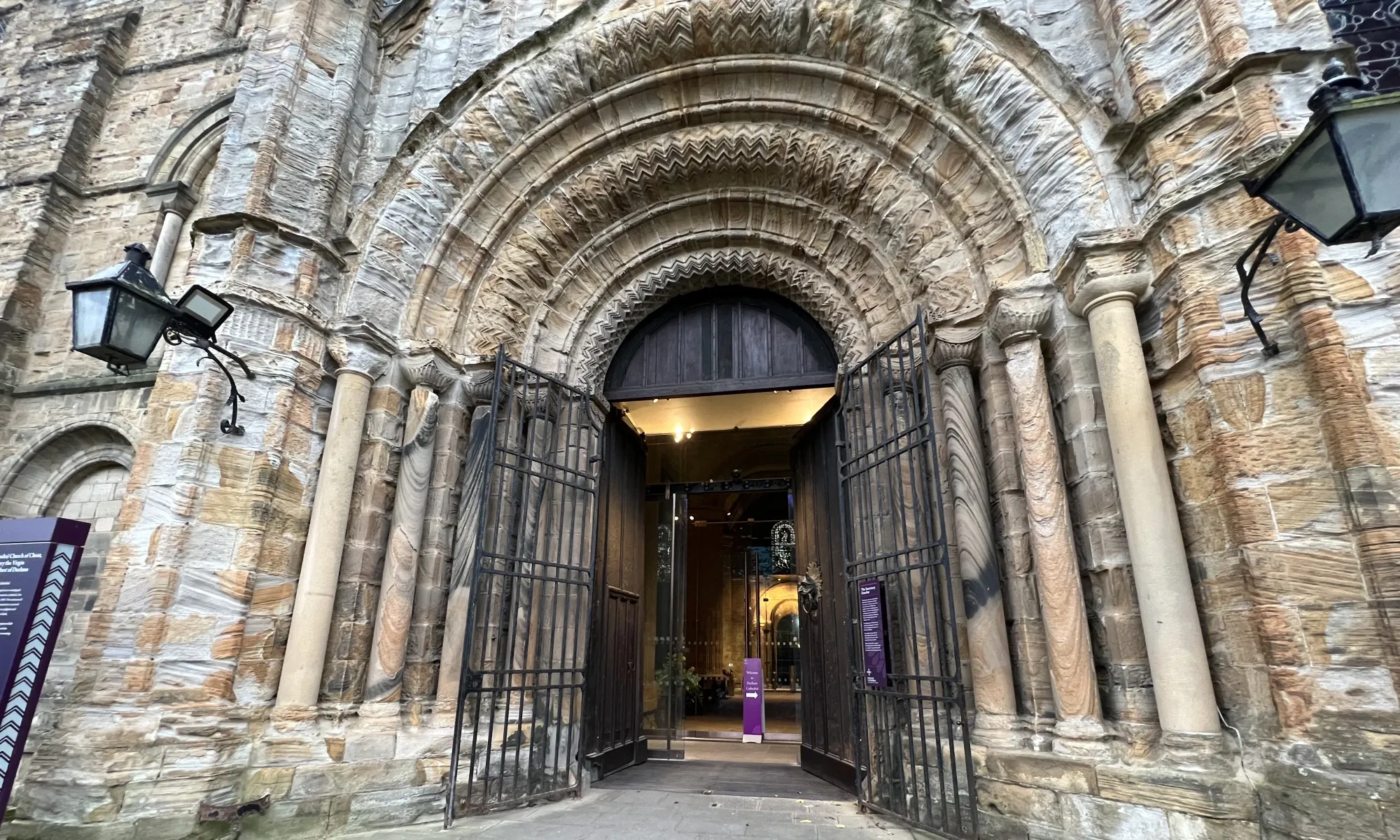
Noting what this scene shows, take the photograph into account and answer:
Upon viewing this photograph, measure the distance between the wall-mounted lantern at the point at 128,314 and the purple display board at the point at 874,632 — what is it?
410cm

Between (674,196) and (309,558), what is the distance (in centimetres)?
385

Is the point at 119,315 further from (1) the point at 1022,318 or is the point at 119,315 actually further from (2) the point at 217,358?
(1) the point at 1022,318

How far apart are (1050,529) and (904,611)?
3.39ft

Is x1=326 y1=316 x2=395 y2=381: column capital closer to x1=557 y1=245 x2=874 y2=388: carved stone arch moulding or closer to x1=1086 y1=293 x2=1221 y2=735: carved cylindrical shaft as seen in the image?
x1=557 y1=245 x2=874 y2=388: carved stone arch moulding

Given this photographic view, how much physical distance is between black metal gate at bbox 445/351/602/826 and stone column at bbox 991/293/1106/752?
9.67 feet

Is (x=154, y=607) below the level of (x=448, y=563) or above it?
below

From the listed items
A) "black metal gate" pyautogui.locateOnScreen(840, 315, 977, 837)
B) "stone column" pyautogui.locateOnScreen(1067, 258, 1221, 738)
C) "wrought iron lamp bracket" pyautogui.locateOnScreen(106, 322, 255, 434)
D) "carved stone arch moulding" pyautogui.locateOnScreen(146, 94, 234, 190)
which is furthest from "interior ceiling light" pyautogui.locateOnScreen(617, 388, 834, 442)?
"carved stone arch moulding" pyautogui.locateOnScreen(146, 94, 234, 190)

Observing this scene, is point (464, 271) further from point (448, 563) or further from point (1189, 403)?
point (1189, 403)

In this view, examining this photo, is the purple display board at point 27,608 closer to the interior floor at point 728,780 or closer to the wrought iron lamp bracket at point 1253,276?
the interior floor at point 728,780

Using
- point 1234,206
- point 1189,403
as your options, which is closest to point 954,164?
point 1234,206

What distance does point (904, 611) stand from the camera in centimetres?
403

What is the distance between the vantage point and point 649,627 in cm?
796

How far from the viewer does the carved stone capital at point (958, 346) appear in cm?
407

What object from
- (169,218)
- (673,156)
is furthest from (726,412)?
(169,218)
